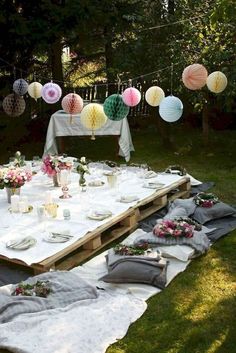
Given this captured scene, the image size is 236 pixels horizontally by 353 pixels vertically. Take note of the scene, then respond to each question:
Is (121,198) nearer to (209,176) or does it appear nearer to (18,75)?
(209,176)

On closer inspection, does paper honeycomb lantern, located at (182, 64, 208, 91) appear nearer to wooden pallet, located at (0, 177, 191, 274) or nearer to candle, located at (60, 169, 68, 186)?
wooden pallet, located at (0, 177, 191, 274)

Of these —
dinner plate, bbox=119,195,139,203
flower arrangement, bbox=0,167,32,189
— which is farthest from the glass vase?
flower arrangement, bbox=0,167,32,189

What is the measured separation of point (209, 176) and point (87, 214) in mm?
3662

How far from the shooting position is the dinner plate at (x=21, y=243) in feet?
15.1

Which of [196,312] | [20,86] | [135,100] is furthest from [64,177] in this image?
[196,312]

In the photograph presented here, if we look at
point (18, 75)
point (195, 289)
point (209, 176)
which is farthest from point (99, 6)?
point (195, 289)

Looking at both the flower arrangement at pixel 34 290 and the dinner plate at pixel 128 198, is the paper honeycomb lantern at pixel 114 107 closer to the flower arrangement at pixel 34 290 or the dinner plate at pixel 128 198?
the dinner plate at pixel 128 198

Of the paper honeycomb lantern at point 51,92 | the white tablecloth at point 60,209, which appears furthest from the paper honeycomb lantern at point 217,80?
the paper honeycomb lantern at point 51,92

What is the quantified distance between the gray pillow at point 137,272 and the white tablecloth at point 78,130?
523 cm

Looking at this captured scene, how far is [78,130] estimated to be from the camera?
9.76 m

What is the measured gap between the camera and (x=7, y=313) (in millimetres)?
3799

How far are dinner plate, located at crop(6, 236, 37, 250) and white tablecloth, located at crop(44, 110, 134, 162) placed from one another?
5.12 m

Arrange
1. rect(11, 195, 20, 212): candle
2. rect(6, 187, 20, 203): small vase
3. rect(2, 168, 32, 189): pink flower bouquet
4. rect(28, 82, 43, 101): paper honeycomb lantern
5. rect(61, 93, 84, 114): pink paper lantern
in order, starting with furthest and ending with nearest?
rect(28, 82, 43, 101): paper honeycomb lantern → rect(61, 93, 84, 114): pink paper lantern → rect(6, 187, 20, 203): small vase → rect(2, 168, 32, 189): pink flower bouquet → rect(11, 195, 20, 212): candle

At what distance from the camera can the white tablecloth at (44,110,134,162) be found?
9.66m
